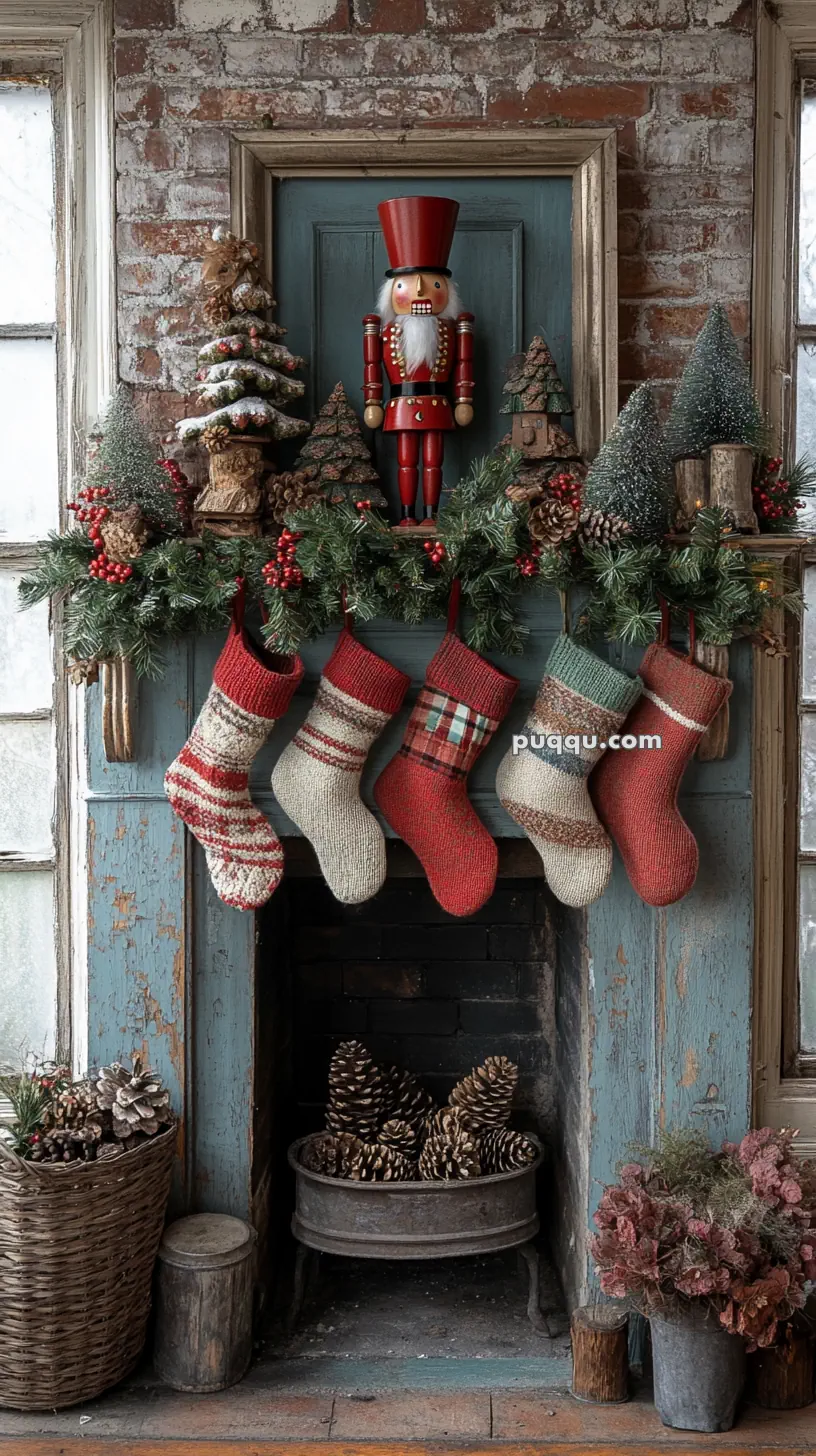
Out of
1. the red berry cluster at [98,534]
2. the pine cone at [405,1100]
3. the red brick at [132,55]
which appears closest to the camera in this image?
the red berry cluster at [98,534]

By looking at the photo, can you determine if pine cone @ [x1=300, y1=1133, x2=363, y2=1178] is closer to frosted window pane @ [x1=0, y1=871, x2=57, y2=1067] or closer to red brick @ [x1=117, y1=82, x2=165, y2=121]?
frosted window pane @ [x1=0, y1=871, x2=57, y2=1067]

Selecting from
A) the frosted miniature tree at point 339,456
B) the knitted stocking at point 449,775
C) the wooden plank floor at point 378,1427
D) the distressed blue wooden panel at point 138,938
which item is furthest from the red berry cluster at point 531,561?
the wooden plank floor at point 378,1427

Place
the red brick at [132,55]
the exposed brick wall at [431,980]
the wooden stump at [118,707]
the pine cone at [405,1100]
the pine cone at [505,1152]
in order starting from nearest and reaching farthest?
the wooden stump at [118,707] → the red brick at [132,55] → the pine cone at [505,1152] → the pine cone at [405,1100] → the exposed brick wall at [431,980]

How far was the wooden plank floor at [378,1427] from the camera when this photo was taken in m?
2.01

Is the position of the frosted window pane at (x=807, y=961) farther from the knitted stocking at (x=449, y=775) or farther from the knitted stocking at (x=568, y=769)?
the knitted stocking at (x=449, y=775)

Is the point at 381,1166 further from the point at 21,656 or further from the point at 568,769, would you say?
the point at 21,656

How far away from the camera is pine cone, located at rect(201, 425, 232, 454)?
6.92 ft

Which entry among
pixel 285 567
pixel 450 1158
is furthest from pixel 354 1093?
pixel 285 567

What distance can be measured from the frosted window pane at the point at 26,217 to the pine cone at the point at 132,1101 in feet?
4.88

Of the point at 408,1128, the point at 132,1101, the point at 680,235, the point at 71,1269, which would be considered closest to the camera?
the point at 71,1269

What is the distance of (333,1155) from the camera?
2.42 m

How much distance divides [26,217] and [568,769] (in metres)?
1.56

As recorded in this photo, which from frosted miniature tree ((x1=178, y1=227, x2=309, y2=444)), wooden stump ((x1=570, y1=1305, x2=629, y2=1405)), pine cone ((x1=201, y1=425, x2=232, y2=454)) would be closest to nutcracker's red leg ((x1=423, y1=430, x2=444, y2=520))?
frosted miniature tree ((x1=178, y1=227, x2=309, y2=444))

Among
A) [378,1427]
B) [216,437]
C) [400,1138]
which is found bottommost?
[378,1427]
